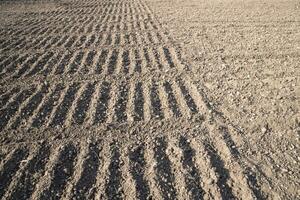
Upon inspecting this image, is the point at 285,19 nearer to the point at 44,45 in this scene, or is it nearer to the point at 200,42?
the point at 200,42

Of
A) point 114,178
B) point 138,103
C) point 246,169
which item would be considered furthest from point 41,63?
point 246,169

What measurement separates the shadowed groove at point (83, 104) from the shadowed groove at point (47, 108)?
440 mm

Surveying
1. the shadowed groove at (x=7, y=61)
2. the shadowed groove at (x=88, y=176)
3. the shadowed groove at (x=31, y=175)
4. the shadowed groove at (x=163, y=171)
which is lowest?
the shadowed groove at (x=163, y=171)

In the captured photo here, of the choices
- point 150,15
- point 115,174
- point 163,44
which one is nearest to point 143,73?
point 163,44

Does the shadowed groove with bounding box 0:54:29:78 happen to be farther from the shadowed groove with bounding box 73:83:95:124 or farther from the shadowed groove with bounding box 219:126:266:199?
the shadowed groove with bounding box 219:126:266:199

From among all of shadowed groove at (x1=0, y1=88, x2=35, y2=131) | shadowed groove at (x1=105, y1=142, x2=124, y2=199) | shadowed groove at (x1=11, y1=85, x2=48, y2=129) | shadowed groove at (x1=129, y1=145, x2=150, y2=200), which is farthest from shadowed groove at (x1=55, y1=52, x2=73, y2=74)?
shadowed groove at (x1=129, y1=145, x2=150, y2=200)

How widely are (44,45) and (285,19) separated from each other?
24.7 ft

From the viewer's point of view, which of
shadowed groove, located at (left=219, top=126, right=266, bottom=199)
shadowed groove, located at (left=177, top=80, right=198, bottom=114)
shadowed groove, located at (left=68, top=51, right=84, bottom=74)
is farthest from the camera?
shadowed groove, located at (left=68, top=51, right=84, bottom=74)

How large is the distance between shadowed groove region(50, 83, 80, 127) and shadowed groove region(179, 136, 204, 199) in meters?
1.88

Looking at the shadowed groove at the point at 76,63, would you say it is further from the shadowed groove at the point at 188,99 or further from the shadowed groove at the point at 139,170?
the shadowed groove at the point at 139,170

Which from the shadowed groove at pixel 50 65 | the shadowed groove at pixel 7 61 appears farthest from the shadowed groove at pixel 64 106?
the shadowed groove at pixel 7 61

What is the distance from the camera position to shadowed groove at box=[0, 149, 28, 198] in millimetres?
3186

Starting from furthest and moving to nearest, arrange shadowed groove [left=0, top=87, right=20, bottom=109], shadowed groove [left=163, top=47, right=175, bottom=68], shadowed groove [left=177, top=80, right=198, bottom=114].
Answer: shadowed groove [left=163, top=47, right=175, bottom=68] < shadowed groove [left=0, top=87, right=20, bottom=109] < shadowed groove [left=177, top=80, right=198, bottom=114]

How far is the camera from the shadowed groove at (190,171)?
2991 millimetres
